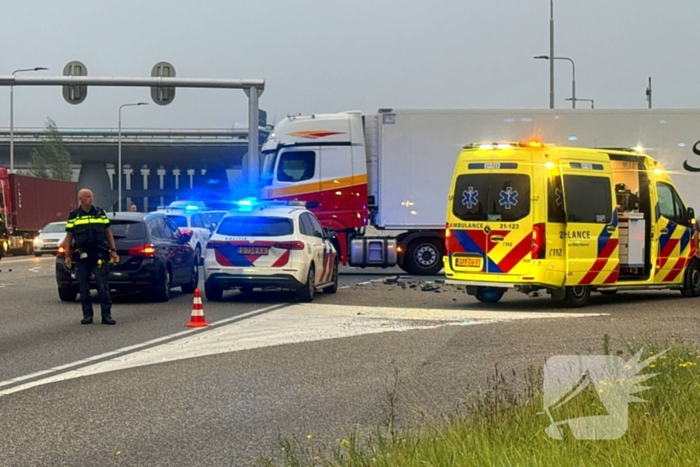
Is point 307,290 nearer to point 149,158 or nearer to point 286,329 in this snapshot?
point 286,329

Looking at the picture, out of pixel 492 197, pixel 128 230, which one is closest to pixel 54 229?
pixel 128 230

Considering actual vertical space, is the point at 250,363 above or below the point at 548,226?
below

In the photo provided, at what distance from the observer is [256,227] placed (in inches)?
673

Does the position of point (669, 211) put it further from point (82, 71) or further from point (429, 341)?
point (82, 71)

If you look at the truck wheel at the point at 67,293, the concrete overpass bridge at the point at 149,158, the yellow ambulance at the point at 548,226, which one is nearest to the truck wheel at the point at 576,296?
the yellow ambulance at the point at 548,226

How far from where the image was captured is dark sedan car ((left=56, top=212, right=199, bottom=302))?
1686cm

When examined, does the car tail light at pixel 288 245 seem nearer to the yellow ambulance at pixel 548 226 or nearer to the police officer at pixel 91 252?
the yellow ambulance at pixel 548 226

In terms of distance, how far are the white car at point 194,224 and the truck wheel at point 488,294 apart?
1386cm

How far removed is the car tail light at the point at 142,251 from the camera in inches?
666

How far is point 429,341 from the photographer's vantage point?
12008 mm

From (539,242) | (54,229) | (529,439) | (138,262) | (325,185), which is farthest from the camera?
(54,229)

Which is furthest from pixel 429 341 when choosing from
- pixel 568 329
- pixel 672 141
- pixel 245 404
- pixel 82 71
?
pixel 82 71

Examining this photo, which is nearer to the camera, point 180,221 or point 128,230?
point 128,230

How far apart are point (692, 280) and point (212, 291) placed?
843 cm
